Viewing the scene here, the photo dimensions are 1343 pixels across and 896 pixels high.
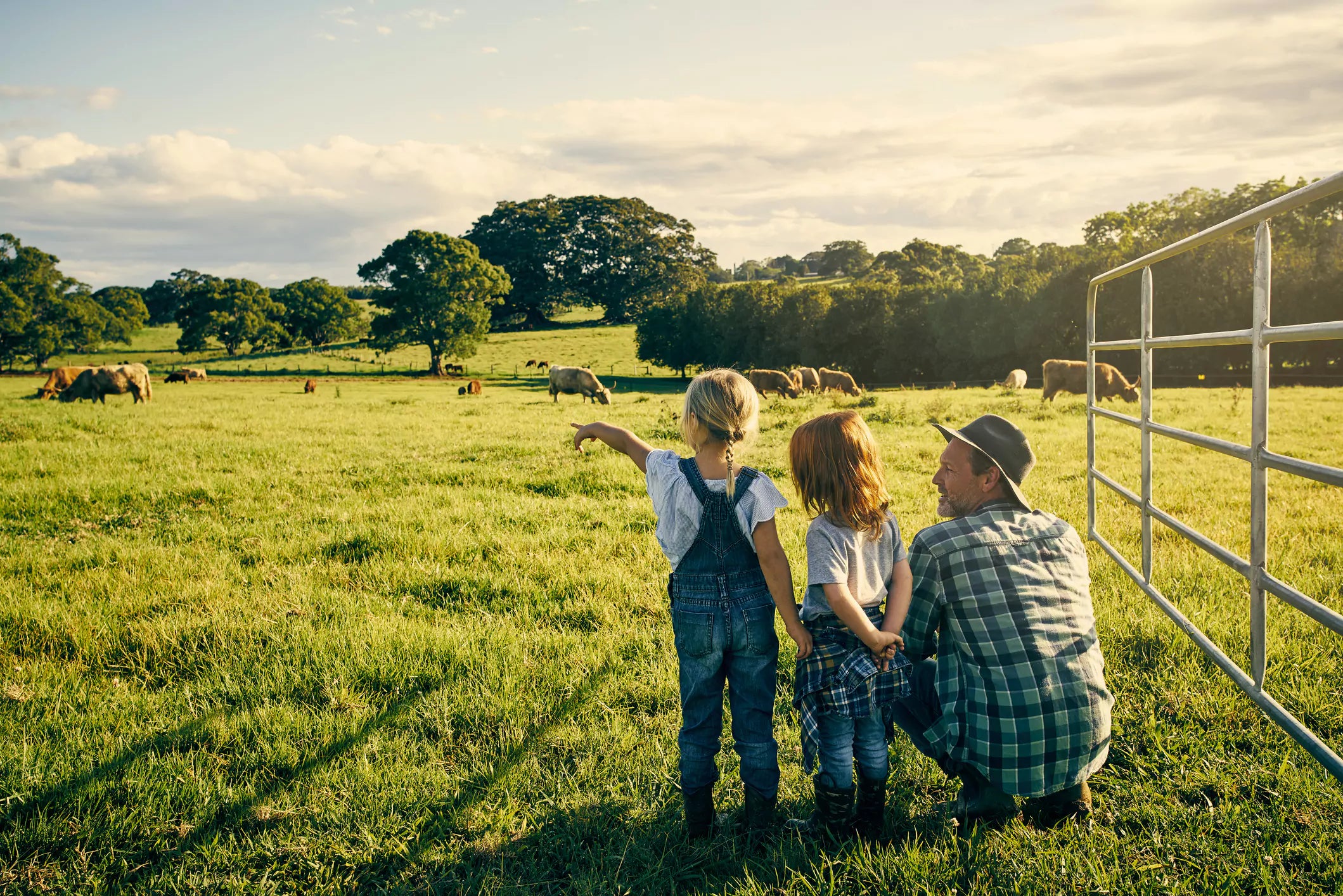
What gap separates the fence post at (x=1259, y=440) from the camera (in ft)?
9.28

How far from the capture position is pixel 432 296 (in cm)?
5419

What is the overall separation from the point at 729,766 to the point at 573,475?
7.09 metres

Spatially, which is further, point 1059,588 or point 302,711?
point 302,711

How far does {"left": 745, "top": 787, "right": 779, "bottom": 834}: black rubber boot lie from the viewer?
2980mm

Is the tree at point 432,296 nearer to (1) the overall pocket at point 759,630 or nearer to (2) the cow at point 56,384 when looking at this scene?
(2) the cow at point 56,384

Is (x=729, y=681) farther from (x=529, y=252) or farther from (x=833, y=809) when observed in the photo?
(x=529, y=252)

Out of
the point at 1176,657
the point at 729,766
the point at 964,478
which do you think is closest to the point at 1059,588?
the point at 964,478

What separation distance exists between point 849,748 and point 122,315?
91.4 m

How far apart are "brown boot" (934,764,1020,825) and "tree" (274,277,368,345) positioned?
8766cm

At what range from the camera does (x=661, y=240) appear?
92.5 meters

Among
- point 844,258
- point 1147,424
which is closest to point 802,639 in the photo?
point 1147,424

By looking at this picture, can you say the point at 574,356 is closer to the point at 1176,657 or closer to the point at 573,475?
the point at 573,475

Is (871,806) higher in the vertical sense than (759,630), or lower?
lower

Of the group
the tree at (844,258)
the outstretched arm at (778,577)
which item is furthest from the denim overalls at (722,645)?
the tree at (844,258)
